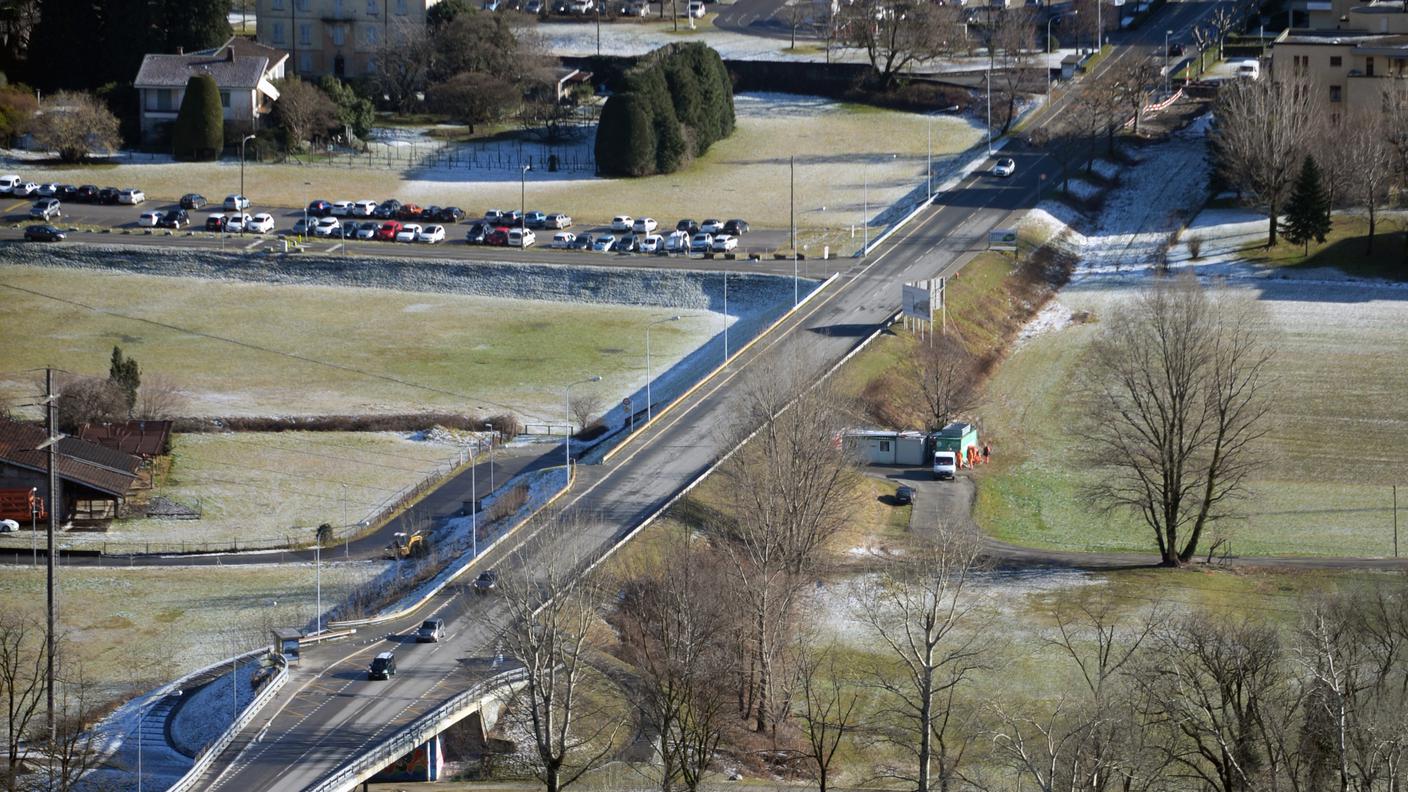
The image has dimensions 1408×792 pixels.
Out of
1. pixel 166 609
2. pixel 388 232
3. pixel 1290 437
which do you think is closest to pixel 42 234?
pixel 388 232

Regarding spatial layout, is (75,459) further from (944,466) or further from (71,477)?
(944,466)

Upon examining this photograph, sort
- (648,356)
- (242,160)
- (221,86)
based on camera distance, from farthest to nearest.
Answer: (221,86), (242,160), (648,356)

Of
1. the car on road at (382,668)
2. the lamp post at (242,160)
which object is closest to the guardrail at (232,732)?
the car on road at (382,668)

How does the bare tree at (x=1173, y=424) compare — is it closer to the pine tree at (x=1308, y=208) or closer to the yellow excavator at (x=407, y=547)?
the yellow excavator at (x=407, y=547)

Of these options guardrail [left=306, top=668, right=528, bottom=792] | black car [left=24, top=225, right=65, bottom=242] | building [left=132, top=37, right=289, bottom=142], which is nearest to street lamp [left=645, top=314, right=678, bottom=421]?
guardrail [left=306, top=668, right=528, bottom=792]

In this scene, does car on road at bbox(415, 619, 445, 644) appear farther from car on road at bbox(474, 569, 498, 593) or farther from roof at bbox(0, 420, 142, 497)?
roof at bbox(0, 420, 142, 497)

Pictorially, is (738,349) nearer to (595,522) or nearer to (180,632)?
(595,522)

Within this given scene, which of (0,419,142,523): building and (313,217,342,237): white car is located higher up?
(313,217,342,237): white car
